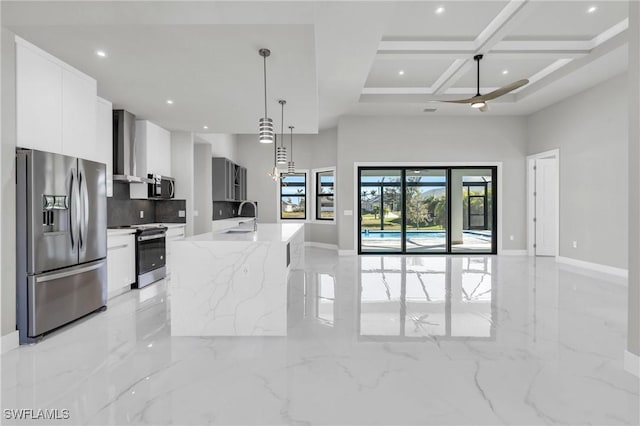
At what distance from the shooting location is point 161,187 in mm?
5566

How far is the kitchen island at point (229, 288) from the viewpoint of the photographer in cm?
284

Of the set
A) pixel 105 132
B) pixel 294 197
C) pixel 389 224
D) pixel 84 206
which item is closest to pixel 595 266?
pixel 389 224

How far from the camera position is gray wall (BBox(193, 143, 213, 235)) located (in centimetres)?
660

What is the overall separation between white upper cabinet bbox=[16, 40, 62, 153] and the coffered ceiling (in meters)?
0.16

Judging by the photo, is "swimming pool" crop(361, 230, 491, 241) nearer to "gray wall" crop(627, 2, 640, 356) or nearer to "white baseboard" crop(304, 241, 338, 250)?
"white baseboard" crop(304, 241, 338, 250)

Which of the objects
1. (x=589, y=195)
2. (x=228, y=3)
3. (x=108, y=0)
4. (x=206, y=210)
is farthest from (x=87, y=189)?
(x=589, y=195)

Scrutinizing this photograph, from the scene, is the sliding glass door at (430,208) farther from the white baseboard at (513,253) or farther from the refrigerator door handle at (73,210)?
the refrigerator door handle at (73,210)

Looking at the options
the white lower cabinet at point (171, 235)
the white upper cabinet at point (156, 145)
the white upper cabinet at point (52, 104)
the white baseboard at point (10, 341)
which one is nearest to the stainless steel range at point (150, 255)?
the white lower cabinet at point (171, 235)

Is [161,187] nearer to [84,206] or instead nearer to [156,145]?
[156,145]

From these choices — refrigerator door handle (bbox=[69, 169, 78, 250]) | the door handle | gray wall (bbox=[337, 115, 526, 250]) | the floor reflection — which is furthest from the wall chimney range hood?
gray wall (bbox=[337, 115, 526, 250])

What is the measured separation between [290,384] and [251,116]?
407 cm

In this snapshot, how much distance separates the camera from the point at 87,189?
327 cm

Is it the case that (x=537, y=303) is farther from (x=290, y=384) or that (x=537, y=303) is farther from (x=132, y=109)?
(x=132, y=109)

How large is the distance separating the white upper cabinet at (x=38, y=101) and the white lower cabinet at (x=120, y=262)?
52.3 inches
